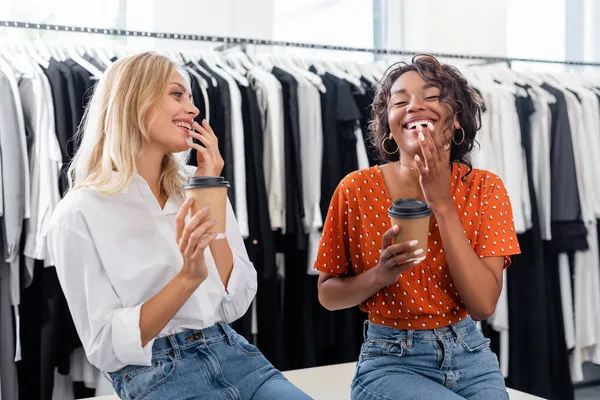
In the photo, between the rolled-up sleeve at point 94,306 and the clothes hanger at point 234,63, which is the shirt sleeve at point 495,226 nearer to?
the rolled-up sleeve at point 94,306

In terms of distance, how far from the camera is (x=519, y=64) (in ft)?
18.1

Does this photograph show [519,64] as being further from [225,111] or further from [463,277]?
[463,277]

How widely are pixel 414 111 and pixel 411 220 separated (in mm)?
426

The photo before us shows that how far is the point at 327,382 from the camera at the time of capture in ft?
8.02

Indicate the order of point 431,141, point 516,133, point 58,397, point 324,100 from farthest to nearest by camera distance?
point 516,133 < point 324,100 < point 58,397 < point 431,141

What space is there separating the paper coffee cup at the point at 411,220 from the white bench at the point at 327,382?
805 millimetres

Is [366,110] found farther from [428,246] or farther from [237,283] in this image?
[237,283]

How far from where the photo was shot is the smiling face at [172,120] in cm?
189

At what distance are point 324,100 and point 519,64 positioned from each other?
2.81 m

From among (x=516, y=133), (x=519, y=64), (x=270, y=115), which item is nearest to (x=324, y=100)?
(x=270, y=115)

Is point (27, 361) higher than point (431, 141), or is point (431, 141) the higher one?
point (431, 141)

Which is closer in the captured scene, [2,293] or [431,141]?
[431,141]

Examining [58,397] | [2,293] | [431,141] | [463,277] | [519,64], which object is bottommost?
[58,397]

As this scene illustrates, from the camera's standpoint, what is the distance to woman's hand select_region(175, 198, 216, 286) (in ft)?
5.06
